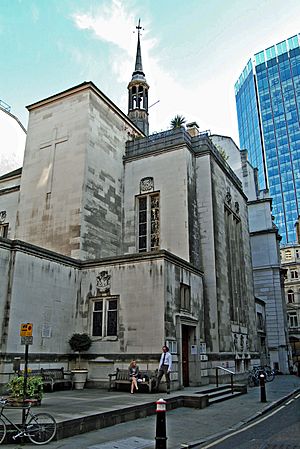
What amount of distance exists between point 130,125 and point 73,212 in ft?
27.8

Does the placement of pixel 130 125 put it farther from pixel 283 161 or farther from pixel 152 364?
pixel 283 161

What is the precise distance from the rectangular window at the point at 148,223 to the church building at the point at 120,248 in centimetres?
6

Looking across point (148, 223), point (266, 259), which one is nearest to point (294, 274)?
point (266, 259)

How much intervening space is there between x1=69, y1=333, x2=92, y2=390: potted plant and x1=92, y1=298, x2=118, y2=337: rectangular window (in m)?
0.54

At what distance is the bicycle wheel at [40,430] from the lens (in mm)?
7578

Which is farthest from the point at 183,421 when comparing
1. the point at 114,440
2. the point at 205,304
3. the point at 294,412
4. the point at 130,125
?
the point at 130,125

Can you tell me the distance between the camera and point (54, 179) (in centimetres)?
2189

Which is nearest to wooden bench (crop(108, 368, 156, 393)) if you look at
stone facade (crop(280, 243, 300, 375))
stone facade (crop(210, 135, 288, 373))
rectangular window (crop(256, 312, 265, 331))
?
rectangular window (crop(256, 312, 265, 331))

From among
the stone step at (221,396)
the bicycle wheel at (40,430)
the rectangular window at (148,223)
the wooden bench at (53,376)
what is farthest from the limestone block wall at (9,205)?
the bicycle wheel at (40,430)

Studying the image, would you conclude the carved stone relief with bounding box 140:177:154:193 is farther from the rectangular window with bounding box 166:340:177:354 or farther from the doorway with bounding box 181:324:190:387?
the rectangular window with bounding box 166:340:177:354

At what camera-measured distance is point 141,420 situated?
34.2 feet

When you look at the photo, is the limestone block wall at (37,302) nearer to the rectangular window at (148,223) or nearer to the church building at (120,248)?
the church building at (120,248)

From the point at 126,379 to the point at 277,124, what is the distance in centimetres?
11311

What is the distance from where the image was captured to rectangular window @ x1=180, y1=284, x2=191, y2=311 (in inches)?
680
